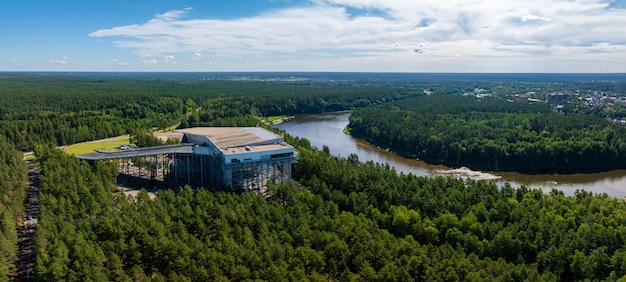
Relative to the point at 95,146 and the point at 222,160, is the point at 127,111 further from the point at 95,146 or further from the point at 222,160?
the point at 222,160

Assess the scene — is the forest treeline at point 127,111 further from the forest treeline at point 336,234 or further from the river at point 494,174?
the forest treeline at point 336,234

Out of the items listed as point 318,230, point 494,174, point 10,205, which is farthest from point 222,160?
point 494,174

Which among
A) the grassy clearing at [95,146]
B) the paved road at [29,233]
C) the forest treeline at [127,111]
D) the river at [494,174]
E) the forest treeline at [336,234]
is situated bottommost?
the river at [494,174]

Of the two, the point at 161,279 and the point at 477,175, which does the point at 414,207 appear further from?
the point at 477,175

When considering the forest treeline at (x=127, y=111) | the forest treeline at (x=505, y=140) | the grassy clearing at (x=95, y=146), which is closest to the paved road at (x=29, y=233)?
the grassy clearing at (x=95, y=146)

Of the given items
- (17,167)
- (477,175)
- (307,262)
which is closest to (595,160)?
(477,175)

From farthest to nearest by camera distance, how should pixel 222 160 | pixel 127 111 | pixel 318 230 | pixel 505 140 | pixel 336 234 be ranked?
pixel 127 111, pixel 505 140, pixel 222 160, pixel 318 230, pixel 336 234

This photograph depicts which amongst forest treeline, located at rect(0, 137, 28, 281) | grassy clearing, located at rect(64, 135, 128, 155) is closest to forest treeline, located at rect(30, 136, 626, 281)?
forest treeline, located at rect(0, 137, 28, 281)
